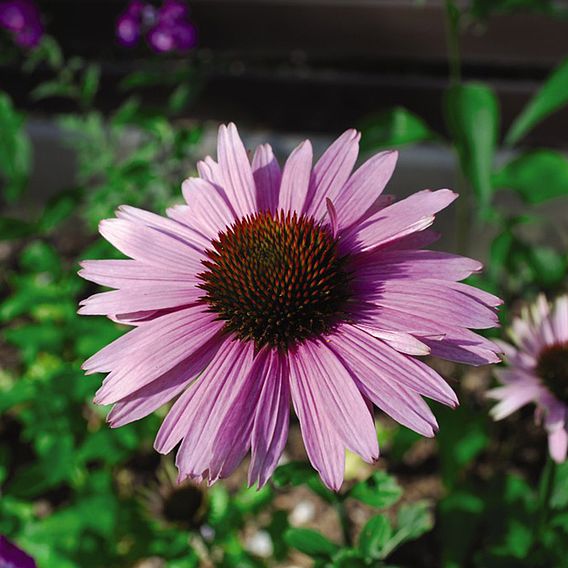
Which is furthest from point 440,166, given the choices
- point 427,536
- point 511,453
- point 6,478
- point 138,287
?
point 138,287

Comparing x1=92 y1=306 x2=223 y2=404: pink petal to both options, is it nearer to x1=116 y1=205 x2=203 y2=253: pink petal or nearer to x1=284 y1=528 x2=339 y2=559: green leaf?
x1=116 y1=205 x2=203 y2=253: pink petal

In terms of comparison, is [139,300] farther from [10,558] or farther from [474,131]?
[474,131]

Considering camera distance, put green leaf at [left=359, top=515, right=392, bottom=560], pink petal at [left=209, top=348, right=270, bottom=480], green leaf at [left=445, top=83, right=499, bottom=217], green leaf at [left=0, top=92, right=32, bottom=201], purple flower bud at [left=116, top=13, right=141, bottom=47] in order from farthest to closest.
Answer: purple flower bud at [left=116, top=13, right=141, bottom=47] → green leaf at [left=0, top=92, right=32, bottom=201] → green leaf at [left=445, top=83, right=499, bottom=217] → green leaf at [left=359, top=515, right=392, bottom=560] → pink petal at [left=209, top=348, right=270, bottom=480]

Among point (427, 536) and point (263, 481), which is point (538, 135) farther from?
point (263, 481)

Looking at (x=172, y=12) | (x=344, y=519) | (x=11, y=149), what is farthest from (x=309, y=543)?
(x=172, y=12)

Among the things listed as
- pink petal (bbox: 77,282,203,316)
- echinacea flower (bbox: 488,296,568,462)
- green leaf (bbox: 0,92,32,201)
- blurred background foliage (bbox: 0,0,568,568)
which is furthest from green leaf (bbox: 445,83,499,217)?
green leaf (bbox: 0,92,32,201)

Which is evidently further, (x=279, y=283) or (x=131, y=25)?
(x=131, y=25)
